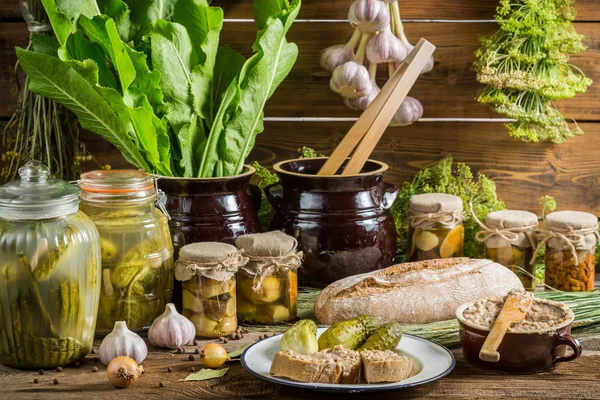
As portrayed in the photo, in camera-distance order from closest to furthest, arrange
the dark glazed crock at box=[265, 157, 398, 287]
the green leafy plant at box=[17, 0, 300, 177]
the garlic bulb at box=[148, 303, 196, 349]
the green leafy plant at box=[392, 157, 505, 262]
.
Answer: the garlic bulb at box=[148, 303, 196, 349]
the green leafy plant at box=[17, 0, 300, 177]
the dark glazed crock at box=[265, 157, 398, 287]
the green leafy plant at box=[392, 157, 505, 262]

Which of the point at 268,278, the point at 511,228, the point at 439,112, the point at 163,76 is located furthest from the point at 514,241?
the point at 163,76

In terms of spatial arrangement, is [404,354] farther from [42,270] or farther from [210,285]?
[42,270]

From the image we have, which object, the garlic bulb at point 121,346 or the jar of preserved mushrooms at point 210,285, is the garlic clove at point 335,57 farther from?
the garlic bulb at point 121,346

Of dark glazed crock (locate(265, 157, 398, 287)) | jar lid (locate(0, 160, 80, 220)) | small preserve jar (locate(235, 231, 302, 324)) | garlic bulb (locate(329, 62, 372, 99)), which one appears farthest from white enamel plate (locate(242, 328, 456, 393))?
garlic bulb (locate(329, 62, 372, 99))

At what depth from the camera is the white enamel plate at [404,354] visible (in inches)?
49.5

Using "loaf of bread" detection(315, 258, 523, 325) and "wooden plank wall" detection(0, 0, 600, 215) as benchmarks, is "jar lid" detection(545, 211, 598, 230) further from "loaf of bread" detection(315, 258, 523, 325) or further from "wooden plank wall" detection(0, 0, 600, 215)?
"wooden plank wall" detection(0, 0, 600, 215)

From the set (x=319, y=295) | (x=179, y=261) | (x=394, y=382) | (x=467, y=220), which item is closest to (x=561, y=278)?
(x=467, y=220)

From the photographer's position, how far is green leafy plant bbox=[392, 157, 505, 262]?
6.33 feet

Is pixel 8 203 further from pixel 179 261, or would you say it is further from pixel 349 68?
pixel 349 68

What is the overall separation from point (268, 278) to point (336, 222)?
0.21 m

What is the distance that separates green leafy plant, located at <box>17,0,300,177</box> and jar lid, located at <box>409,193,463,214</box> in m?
0.36

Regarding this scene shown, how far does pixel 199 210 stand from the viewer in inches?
65.2

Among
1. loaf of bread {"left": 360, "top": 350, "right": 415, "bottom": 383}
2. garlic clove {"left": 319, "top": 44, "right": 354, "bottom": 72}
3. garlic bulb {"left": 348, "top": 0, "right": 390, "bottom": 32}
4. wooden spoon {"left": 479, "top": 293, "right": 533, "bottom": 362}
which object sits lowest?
loaf of bread {"left": 360, "top": 350, "right": 415, "bottom": 383}

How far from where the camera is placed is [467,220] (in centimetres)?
193
